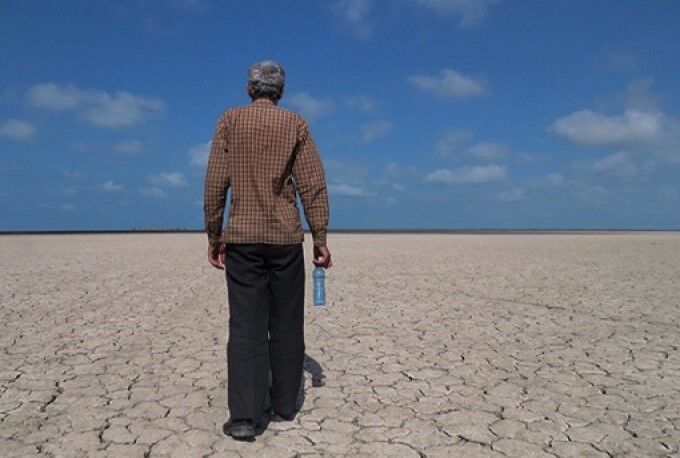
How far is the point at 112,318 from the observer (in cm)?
567

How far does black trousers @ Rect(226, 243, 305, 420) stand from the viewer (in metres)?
2.48

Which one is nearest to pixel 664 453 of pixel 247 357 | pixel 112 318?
pixel 247 357

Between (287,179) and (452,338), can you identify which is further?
(452,338)

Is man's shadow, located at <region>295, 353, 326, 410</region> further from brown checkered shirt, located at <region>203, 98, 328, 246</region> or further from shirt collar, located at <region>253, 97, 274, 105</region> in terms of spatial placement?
shirt collar, located at <region>253, 97, 274, 105</region>

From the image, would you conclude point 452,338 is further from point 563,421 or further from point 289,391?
point 289,391

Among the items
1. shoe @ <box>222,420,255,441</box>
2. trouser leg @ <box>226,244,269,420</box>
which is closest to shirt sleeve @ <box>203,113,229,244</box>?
trouser leg @ <box>226,244,269,420</box>

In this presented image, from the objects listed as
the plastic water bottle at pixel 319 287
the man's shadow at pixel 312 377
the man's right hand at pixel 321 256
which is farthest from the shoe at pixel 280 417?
the man's right hand at pixel 321 256

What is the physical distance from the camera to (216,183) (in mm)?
2477

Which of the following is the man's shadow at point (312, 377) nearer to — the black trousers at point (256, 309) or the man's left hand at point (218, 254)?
the black trousers at point (256, 309)

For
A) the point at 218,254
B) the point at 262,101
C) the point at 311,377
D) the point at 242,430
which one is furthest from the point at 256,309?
the point at 311,377

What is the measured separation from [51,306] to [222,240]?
495 cm

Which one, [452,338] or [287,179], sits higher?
[287,179]

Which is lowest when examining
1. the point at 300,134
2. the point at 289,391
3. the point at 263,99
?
the point at 289,391

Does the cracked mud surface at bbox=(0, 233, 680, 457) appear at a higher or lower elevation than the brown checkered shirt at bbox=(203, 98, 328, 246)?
lower
